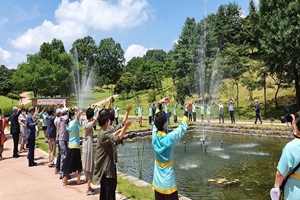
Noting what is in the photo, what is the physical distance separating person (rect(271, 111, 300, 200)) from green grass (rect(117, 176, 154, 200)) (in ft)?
11.0

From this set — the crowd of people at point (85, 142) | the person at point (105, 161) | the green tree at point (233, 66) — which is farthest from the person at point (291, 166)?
the green tree at point (233, 66)

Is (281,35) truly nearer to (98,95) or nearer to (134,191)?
(134,191)

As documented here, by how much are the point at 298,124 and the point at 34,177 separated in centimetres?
734

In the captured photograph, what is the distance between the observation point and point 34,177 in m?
7.91

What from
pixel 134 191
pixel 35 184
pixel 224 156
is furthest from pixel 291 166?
pixel 224 156

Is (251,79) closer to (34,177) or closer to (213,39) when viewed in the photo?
(213,39)

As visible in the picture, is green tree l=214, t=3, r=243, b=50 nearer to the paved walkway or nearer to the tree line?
the tree line

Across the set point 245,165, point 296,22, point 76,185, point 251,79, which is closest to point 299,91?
point 251,79

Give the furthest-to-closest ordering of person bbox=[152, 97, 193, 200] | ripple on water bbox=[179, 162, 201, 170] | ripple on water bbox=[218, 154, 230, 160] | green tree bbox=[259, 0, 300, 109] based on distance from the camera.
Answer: green tree bbox=[259, 0, 300, 109] → ripple on water bbox=[218, 154, 230, 160] → ripple on water bbox=[179, 162, 201, 170] → person bbox=[152, 97, 193, 200]

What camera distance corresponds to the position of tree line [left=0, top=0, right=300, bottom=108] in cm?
2200

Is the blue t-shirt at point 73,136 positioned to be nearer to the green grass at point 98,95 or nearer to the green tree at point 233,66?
the green tree at point 233,66

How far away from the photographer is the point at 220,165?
11.0m

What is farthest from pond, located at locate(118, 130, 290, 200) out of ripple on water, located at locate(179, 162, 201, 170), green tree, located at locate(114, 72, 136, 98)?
green tree, located at locate(114, 72, 136, 98)

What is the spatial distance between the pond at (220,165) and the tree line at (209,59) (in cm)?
937
